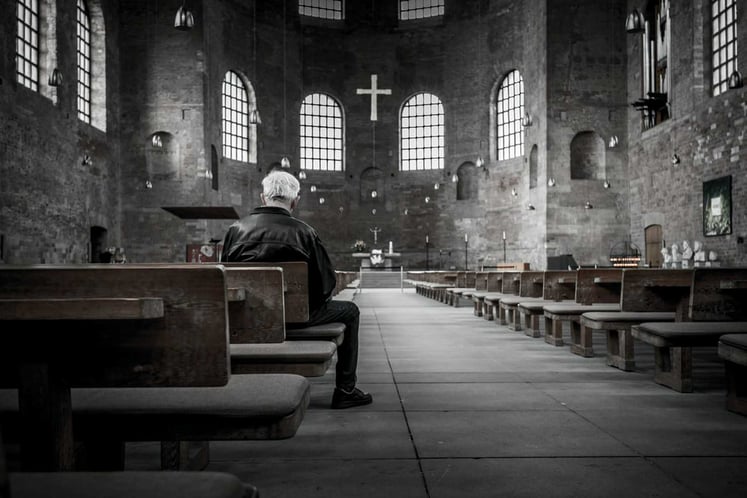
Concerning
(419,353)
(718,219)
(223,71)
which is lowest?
(419,353)

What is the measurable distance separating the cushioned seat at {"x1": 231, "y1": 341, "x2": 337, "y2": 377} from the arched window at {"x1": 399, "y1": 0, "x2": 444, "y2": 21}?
27256mm

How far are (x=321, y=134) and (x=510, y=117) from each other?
7.73 m

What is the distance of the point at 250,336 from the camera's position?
2.56 metres

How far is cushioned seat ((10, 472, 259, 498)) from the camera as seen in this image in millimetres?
926

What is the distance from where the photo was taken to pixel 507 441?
108 inches

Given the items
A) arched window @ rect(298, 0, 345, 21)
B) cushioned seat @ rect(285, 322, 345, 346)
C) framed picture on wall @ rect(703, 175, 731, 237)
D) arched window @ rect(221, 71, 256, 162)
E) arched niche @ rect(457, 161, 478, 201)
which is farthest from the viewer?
arched window @ rect(298, 0, 345, 21)

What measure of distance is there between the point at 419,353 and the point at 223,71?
64.7 feet

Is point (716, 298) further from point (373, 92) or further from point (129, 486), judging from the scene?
point (373, 92)

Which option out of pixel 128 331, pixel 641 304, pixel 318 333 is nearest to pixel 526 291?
pixel 641 304

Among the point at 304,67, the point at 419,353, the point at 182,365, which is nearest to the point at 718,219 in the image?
the point at 419,353

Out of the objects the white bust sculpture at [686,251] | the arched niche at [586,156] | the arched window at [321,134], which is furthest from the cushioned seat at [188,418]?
the arched window at [321,134]

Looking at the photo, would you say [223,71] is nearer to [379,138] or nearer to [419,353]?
[379,138]

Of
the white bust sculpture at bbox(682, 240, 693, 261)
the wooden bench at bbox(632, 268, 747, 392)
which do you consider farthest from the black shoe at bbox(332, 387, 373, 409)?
the white bust sculpture at bbox(682, 240, 693, 261)

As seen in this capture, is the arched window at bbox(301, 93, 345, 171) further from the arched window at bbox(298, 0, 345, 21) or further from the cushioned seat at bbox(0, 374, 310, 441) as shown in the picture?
the cushioned seat at bbox(0, 374, 310, 441)
